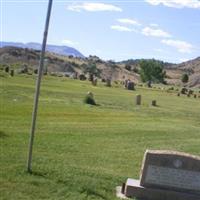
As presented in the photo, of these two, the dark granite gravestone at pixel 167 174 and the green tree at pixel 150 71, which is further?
the green tree at pixel 150 71

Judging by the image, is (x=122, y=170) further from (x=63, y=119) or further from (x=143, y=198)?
(x=63, y=119)

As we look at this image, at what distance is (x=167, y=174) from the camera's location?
39.3 ft

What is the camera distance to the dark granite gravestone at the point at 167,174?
1195 centimetres

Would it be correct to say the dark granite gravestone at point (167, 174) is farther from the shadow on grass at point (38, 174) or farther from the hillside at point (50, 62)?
the hillside at point (50, 62)

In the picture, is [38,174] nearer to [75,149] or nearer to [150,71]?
[75,149]

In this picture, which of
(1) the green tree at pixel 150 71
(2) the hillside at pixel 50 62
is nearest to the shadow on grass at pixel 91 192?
(1) the green tree at pixel 150 71

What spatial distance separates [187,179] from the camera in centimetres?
1197

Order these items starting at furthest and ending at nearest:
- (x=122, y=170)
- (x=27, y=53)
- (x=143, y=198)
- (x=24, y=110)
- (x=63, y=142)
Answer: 1. (x=27, y=53)
2. (x=24, y=110)
3. (x=63, y=142)
4. (x=122, y=170)
5. (x=143, y=198)

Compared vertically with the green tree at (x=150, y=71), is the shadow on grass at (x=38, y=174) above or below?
below

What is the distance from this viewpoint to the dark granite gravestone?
1195cm

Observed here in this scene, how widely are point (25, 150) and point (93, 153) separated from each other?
88.6 inches

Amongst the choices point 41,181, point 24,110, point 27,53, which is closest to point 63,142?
point 41,181

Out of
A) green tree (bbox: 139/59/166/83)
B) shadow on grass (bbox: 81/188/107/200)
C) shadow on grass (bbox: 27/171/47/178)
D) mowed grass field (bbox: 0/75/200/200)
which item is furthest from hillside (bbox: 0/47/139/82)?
shadow on grass (bbox: 81/188/107/200)

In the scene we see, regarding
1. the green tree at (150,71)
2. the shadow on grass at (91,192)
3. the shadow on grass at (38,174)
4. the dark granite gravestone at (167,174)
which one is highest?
the green tree at (150,71)
